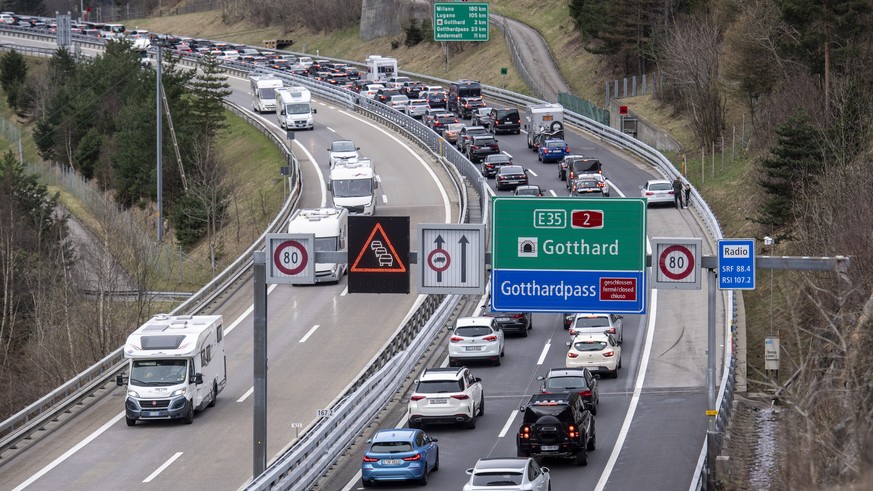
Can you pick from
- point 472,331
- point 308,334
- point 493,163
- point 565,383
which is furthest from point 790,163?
point 493,163

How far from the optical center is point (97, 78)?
11819 cm

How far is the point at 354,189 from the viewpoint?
62.3m

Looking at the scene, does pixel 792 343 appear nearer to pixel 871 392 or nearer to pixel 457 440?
pixel 457 440

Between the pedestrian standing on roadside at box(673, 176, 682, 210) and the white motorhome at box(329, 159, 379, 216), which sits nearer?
the white motorhome at box(329, 159, 379, 216)

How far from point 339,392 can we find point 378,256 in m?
13.8

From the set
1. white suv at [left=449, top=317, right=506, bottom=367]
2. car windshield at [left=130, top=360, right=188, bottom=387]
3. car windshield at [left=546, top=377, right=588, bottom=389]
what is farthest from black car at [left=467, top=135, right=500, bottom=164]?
car windshield at [left=130, top=360, right=188, bottom=387]

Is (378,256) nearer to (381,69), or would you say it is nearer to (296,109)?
(296,109)

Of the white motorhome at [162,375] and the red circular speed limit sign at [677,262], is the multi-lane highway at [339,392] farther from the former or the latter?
the red circular speed limit sign at [677,262]

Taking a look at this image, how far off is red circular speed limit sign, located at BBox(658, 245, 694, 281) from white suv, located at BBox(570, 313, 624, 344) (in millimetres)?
16277

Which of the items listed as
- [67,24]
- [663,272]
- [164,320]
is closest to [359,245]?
[663,272]

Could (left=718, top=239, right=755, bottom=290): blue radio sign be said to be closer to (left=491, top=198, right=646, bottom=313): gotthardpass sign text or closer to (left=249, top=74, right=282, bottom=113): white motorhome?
(left=491, top=198, right=646, bottom=313): gotthardpass sign text

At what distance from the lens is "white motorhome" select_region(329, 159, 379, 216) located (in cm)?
6194

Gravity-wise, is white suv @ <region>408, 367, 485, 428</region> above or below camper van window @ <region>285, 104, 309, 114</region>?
below

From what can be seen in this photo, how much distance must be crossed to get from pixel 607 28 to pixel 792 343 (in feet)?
194
